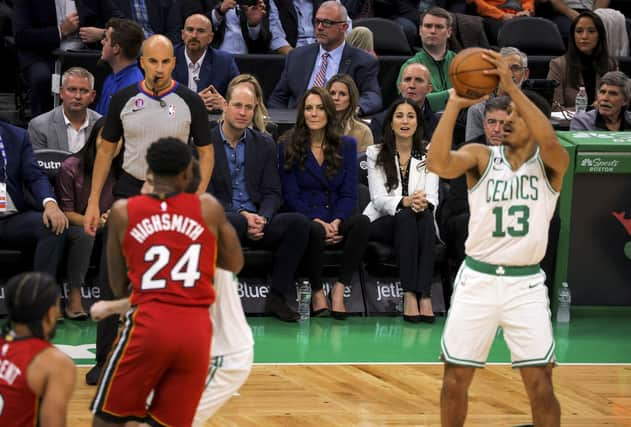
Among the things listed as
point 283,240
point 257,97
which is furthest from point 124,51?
point 283,240

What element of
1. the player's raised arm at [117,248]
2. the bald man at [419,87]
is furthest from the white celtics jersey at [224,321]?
the bald man at [419,87]

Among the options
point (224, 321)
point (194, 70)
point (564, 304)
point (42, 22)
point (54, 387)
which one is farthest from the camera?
point (42, 22)

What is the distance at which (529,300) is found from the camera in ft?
17.3

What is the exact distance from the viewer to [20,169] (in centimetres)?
775

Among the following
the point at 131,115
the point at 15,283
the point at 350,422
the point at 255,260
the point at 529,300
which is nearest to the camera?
the point at 15,283

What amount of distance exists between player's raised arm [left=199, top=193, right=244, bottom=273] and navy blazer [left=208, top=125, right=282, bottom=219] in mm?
3430

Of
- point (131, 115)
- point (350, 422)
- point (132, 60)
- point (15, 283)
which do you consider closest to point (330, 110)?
point (132, 60)

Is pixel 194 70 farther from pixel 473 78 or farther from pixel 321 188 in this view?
pixel 473 78

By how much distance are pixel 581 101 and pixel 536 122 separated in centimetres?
472

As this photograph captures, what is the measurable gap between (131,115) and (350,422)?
2.05 metres

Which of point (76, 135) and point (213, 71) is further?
point (213, 71)

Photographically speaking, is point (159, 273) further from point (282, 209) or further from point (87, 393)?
point (282, 209)

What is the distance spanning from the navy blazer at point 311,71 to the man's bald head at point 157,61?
10.8 ft

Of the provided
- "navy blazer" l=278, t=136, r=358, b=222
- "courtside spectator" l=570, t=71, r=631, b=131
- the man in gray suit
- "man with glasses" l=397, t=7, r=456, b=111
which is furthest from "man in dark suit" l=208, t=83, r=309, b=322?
"courtside spectator" l=570, t=71, r=631, b=131
